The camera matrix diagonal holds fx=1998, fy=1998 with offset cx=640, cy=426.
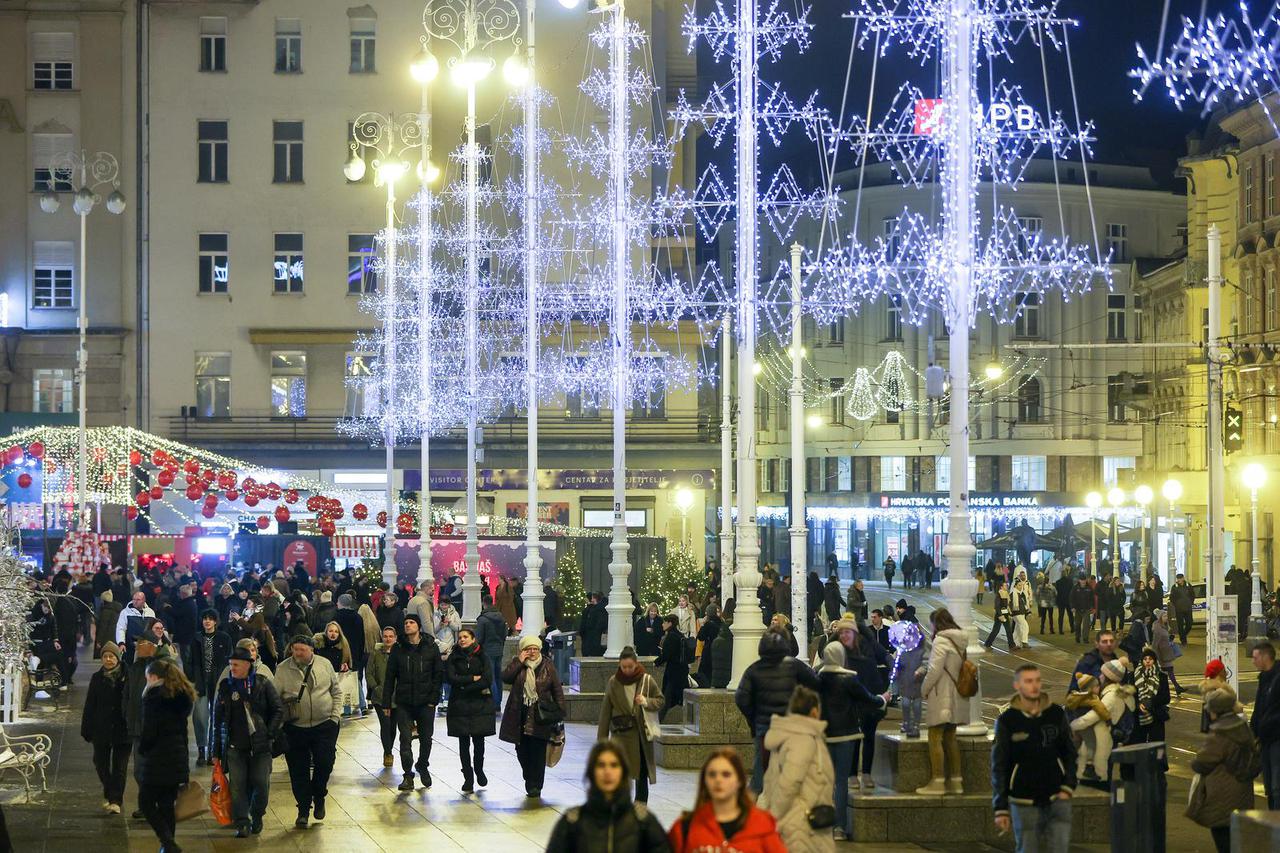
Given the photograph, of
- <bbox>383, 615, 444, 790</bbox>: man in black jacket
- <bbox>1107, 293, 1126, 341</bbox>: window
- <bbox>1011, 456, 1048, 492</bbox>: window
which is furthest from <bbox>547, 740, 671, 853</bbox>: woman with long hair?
<bbox>1011, 456, 1048, 492</bbox>: window

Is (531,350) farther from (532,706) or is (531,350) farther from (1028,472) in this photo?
(1028,472)

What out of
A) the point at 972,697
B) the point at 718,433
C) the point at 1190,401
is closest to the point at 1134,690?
the point at 972,697

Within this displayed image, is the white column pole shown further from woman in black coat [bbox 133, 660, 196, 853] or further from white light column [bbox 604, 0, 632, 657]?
woman in black coat [bbox 133, 660, 196, 853]

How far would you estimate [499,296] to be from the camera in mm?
54031

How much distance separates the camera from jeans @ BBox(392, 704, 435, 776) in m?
18.3

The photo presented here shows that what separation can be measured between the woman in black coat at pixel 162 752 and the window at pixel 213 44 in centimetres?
4826

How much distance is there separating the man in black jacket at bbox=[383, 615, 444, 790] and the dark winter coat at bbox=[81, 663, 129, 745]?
239cm

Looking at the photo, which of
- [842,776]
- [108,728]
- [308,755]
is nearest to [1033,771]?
[842,776]

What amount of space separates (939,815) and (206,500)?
2803cm

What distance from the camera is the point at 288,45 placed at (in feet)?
200

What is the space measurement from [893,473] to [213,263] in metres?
30.4

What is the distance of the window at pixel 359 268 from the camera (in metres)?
59.9

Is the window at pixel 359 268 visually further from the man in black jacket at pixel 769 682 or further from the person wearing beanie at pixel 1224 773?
the person wearing beanie at pixel 1224 773

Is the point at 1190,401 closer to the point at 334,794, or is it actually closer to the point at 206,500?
the point at 206,500
